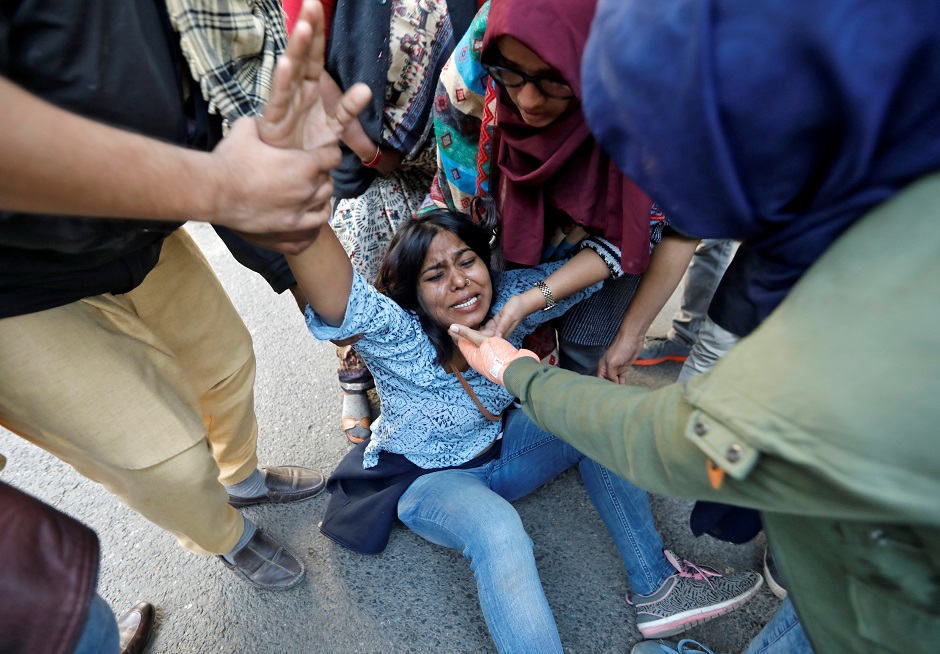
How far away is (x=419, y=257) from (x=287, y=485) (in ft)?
3.23

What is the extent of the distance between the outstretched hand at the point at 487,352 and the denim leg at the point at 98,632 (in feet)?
2.73

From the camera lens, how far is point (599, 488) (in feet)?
4.58

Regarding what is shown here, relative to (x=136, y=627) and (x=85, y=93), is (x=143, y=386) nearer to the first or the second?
(x=85, y=93)

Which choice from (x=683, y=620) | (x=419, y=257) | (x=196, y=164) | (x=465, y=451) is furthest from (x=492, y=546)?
(x=196, y=164)

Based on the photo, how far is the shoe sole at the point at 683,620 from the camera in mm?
1274

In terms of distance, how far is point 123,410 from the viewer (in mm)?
939

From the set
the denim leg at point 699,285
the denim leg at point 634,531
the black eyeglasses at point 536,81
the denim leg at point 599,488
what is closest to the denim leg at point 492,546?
the denim leg at point 599,488

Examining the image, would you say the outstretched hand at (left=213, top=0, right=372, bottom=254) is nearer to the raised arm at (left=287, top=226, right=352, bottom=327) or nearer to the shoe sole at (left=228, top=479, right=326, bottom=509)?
the raised arm at (left=287, top=226, right=352, bottom=327)

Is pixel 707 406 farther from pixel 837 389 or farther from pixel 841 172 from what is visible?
pixel 841 172

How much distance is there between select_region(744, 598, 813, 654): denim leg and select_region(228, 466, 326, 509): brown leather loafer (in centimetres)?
140

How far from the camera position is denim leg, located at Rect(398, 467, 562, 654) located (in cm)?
112

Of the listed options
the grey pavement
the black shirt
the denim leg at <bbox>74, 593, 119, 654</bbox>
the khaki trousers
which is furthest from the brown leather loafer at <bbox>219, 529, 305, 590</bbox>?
the black shirt

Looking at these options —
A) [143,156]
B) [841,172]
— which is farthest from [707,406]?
[143,156]

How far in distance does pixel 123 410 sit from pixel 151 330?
23 centimetres
